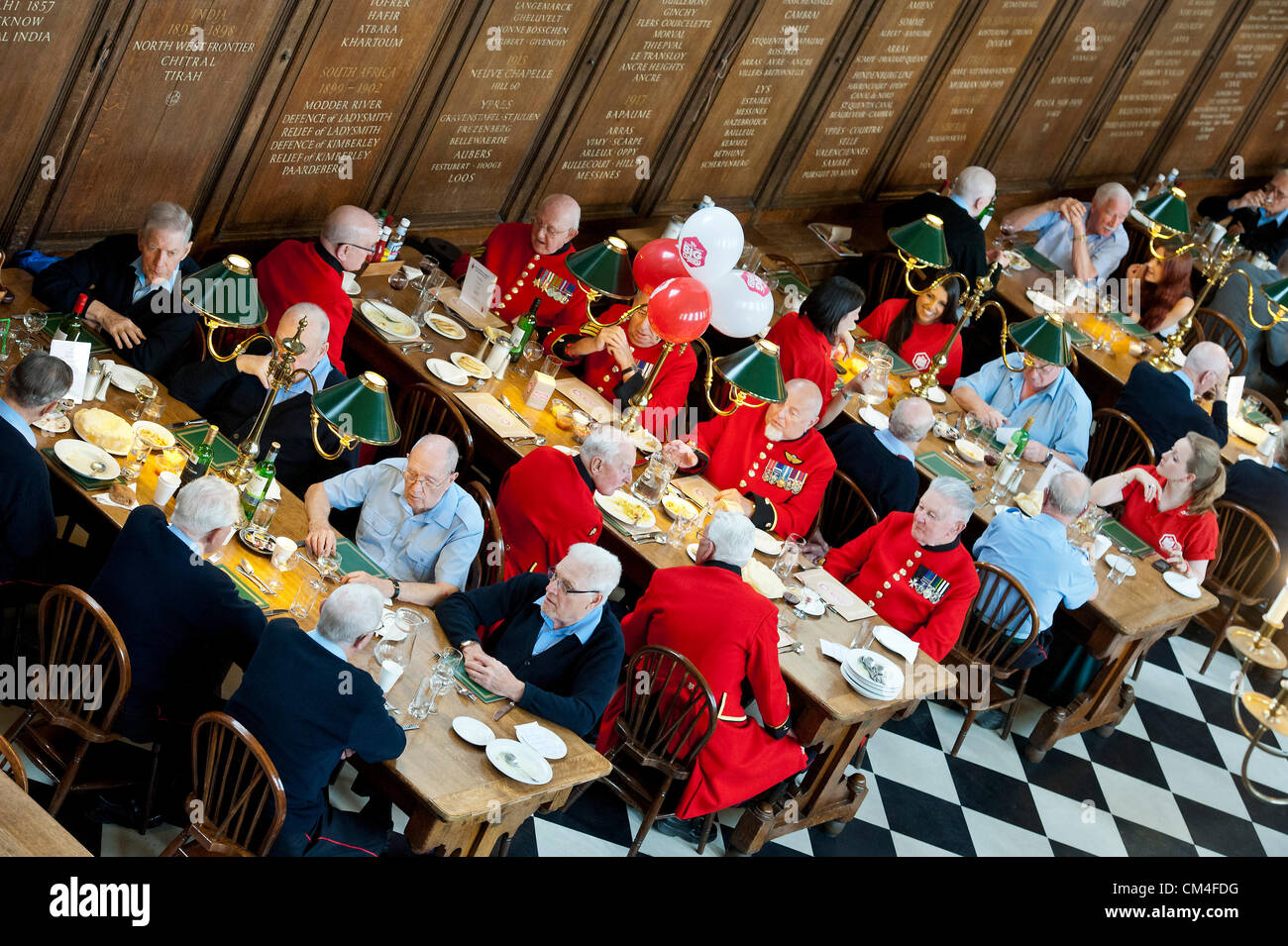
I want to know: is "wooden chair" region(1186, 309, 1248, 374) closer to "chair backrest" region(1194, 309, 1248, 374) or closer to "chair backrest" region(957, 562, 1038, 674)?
"chair backrest" region(1194, 309, 1248, 374)

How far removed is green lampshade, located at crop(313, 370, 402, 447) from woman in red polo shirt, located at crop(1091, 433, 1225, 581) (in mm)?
4774

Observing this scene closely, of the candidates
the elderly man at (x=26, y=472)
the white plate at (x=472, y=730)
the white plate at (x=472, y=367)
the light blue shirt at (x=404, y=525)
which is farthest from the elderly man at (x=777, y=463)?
the elderly man at (x=26, y=472)

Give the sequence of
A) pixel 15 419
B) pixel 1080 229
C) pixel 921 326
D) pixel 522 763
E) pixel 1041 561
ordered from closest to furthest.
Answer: pixel 522 763, pixel 15 419, pixel 1041 561, pixel 921 326, pixel 1080 229

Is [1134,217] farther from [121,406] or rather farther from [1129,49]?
[121,406]

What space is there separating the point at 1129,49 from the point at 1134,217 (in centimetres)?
139

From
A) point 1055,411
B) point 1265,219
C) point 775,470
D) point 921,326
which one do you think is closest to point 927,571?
point 775,470

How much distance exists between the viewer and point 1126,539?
7.99 m

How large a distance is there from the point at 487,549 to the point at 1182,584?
12.8 ft

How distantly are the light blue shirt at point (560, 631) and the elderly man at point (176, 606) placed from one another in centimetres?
108

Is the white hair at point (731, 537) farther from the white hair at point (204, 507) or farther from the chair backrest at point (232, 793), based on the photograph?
the chair backrest at point (232, 793)

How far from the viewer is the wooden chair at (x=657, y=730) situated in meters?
5.63

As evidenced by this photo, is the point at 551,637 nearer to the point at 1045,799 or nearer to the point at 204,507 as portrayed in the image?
the point at 204,507

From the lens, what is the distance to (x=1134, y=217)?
12289 mm

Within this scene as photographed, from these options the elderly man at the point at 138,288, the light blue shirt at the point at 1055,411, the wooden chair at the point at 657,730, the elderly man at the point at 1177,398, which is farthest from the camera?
the elderly man at the point at 1177,398
